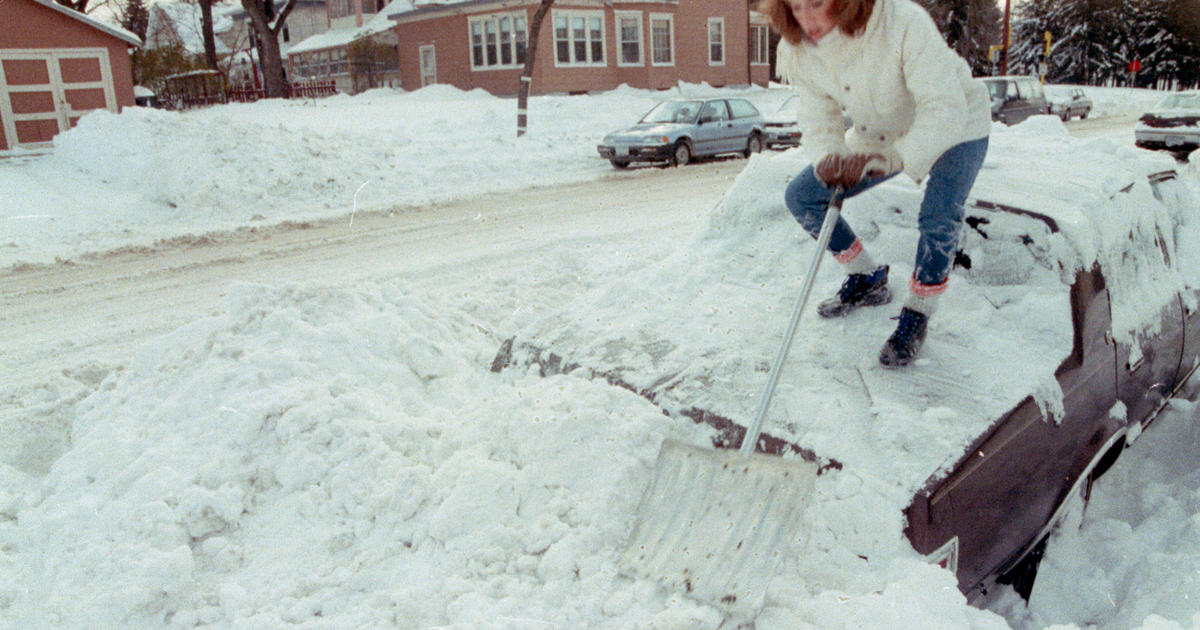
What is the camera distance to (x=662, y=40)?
32281mm

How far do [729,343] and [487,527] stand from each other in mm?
1174

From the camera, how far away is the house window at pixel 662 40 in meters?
31.9

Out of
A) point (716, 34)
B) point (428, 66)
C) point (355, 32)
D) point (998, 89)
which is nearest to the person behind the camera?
point (998, 89)

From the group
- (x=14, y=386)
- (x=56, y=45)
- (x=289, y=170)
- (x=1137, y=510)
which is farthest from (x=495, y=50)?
(x=1137, y=510)

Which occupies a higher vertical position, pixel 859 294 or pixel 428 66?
pixel 428 66

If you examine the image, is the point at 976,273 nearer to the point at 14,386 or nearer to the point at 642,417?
the point at 642,417

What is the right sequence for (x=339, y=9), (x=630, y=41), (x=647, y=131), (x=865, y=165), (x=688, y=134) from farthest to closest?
(x=339, y=9), (x=630, y=41), (x=688, y=134), (x=647, y=131), (x=865, y=165)

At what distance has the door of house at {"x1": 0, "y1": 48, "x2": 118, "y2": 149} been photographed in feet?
56.4

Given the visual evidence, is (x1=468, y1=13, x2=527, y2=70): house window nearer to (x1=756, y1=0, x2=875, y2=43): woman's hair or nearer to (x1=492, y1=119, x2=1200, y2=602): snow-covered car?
(x1=492, y1=119, x2=1200, y2=602): snow-covered car

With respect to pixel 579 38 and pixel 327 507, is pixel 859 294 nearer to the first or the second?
pixel 327 507

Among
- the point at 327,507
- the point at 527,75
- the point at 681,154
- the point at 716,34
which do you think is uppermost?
the point at 716,34

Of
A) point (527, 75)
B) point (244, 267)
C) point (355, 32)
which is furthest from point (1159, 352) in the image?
point (355, 32)

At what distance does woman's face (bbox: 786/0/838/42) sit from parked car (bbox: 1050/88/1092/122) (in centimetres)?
2734

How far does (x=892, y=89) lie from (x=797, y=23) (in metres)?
0.44
